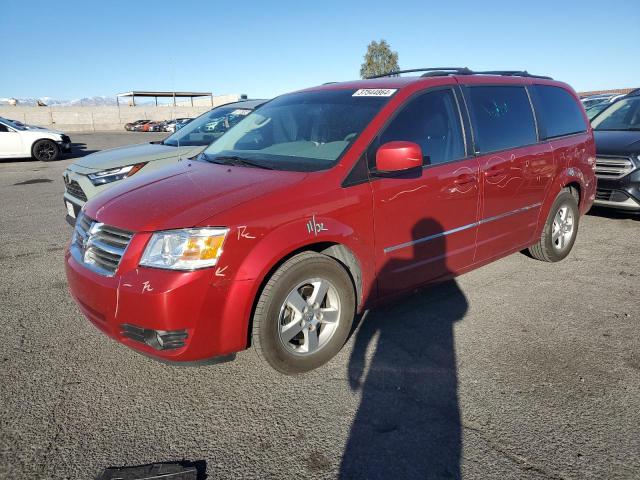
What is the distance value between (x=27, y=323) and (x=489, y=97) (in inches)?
168

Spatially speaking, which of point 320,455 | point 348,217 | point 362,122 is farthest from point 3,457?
point 362,122

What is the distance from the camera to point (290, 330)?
2902 mm

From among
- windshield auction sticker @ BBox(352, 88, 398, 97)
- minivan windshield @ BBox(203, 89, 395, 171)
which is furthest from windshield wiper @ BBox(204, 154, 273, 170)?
windshield auction sticker @ BBox(352, 88, 398, 97)

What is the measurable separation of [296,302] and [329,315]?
29 centimetres

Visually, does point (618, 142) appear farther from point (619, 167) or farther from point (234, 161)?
point (234, 161)

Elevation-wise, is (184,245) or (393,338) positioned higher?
(184,245)

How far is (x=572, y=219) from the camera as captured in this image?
5164 millimetres

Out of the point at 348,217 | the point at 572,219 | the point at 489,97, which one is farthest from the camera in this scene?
the point at 572,219

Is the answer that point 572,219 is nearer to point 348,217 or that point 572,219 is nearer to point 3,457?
point 348,217

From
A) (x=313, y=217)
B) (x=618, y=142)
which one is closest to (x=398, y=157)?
(x=313, y=217)

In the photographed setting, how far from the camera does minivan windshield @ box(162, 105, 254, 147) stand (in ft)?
22.1

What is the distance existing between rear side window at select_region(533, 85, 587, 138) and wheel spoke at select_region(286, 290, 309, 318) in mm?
3217

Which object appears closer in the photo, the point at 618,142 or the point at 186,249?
the point at 186,249

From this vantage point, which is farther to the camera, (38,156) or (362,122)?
(38,156)
